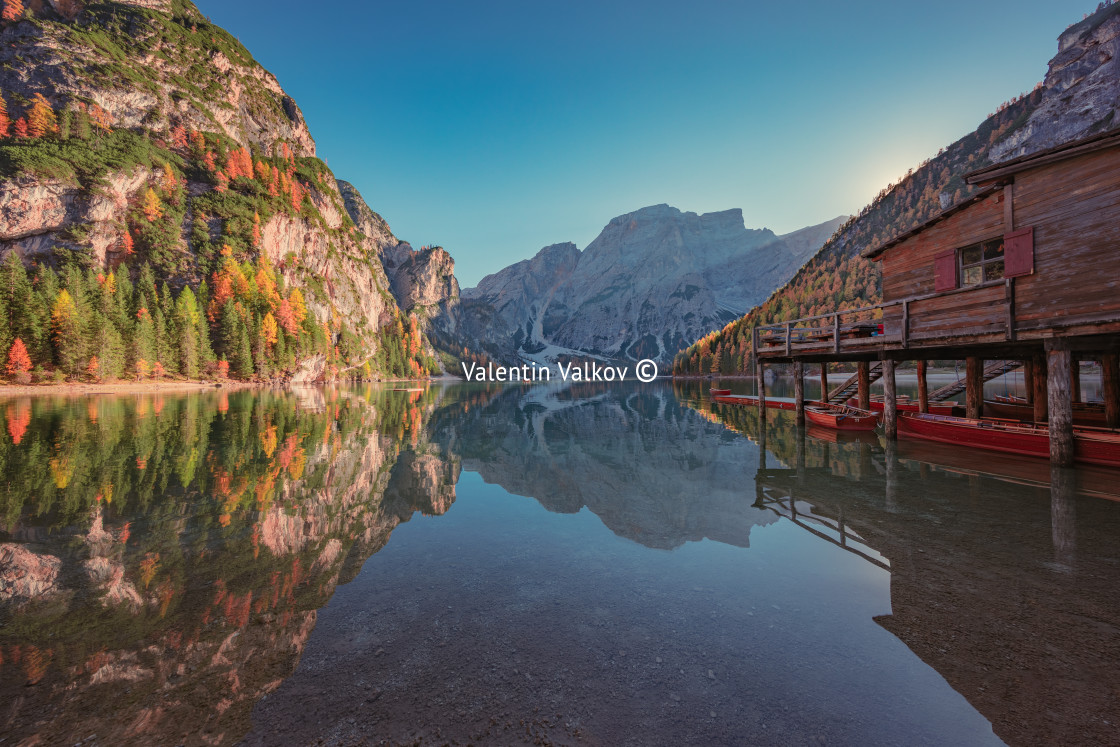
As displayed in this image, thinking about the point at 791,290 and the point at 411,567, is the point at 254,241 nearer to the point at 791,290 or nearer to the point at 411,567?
the point at 411,567

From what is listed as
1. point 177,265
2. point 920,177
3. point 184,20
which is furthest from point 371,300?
point 920,177

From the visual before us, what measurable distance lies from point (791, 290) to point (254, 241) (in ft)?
552

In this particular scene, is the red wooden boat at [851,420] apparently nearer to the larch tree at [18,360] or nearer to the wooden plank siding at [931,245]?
the wooden plank siding at [931,245]

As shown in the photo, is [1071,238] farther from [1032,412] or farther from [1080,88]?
[1080,88]

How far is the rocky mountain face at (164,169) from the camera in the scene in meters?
102

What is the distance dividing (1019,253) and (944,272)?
278 centimetres

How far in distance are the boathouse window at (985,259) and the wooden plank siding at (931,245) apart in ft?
1.51

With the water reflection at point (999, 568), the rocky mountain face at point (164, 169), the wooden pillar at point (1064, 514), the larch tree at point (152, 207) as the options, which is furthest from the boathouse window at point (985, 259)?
the larch tree at point (152, 207)

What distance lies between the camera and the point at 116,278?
9044 cm

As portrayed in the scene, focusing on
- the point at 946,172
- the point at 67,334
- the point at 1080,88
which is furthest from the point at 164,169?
the point at 1080,88

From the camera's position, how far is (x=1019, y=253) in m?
16.8

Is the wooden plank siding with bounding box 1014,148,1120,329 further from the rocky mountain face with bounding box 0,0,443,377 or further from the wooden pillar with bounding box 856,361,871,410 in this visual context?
the rocky mountain face with bounding box 0,0,443,377

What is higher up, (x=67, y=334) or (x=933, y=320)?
(x=67, y=334)

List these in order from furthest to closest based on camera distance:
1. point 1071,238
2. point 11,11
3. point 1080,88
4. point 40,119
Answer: point 11,11, point 1080,88, point 40,119, point 1071,238
